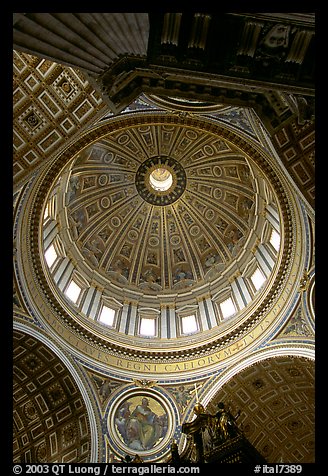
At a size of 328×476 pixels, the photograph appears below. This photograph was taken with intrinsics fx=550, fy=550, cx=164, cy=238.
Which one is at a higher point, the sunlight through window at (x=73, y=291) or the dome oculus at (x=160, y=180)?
the dome oculus at (x=160, y=180)

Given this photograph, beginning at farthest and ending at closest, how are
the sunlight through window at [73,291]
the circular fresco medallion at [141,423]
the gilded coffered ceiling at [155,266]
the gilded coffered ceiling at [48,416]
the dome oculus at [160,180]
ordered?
1. the dome oculus at [160,180]
2. the sunlight through window at [73,291]
3. the circular fresco medallion at [141,423]
4. the gilded coffered ceiling at [48,416]
5. the gilded coffered ceiling at [155,266]

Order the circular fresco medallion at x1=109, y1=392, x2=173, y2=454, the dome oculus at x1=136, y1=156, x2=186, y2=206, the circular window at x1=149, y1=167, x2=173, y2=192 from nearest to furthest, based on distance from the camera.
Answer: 1. the circular fresco medallion at x1=109, y1=392, x2=173, y2=454
2. the dome oculus at x1=136, y1=156, x2=186, y2=206
3. the circular window at x1=149, y1=167, x2=173, y2=192

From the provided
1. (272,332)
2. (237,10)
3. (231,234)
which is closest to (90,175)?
(231,234)

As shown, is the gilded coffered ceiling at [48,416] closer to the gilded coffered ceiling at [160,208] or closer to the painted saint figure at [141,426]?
the painted saint figure at [141,426]

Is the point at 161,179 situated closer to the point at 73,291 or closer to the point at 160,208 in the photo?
the point at 160,208

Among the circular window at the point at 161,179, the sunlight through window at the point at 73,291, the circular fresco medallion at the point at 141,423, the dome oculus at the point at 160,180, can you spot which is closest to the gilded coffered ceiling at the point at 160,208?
the dome oculus at the point at 160,180

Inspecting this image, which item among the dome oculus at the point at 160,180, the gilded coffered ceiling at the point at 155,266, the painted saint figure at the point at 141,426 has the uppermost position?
the dome oculus at the point at 160,180

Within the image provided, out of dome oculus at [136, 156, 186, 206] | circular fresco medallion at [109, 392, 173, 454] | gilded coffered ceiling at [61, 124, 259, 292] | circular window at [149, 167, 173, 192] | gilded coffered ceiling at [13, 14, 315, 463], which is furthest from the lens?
circular window at [149, 167, 173, 192]

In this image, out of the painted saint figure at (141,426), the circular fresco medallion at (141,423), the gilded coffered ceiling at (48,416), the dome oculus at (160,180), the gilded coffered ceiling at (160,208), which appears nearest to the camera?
the gilded coffered ceiling at (48,416)

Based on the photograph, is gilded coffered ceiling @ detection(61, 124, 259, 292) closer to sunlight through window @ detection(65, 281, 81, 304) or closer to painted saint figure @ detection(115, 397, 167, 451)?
→ sunlight through window @ detection(65, 281, 81, 304)

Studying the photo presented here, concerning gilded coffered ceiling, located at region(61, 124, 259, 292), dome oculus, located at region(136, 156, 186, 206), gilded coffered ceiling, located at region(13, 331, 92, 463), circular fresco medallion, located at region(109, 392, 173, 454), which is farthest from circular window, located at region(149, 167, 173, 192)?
gilded coffered ceiling, located at region(13, 331, 92, 463)

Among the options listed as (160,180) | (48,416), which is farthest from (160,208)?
(48,416)
